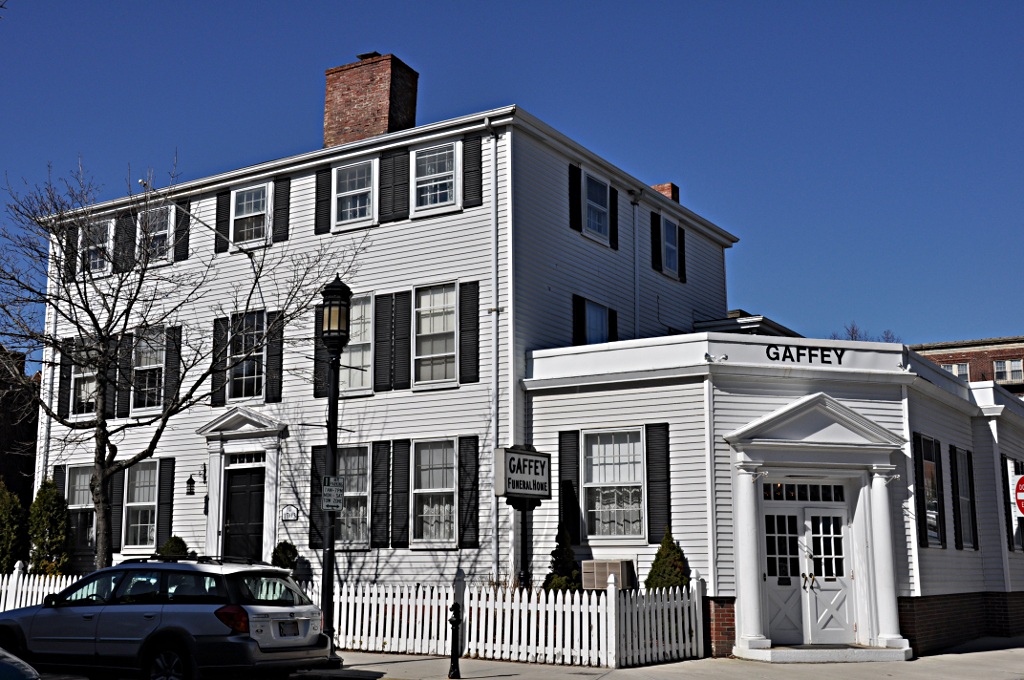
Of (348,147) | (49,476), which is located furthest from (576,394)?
(49,476)

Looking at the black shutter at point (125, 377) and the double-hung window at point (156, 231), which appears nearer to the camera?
the double-hung window at point (156, 231)

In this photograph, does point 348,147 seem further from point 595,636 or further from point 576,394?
point 595,636

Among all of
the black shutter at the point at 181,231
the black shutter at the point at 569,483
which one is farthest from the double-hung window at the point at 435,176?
the black shutter at the point at 181,231

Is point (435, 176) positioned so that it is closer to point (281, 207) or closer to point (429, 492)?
point (281, 207)

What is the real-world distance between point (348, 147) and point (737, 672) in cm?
1286

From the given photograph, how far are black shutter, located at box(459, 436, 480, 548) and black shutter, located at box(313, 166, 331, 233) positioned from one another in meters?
5.79

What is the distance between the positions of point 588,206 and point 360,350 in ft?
18.5

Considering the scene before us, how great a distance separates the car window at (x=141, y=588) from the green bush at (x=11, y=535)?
12.8 m

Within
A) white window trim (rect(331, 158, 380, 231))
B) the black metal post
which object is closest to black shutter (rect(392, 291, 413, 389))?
white window trim (rect(331, 158, 380, 231))

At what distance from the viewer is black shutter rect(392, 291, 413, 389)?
837 inches

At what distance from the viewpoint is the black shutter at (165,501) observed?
23594mm

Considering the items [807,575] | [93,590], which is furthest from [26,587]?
[807,575]

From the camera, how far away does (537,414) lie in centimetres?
2034

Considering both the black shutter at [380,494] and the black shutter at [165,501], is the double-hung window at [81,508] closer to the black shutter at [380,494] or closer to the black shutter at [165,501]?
the black shutter at [165,501]
